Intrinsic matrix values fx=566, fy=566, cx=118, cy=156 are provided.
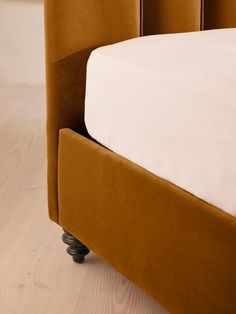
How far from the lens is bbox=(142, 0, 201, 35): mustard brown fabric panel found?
4.38ft

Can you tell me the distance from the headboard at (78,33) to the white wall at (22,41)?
194 centimetres

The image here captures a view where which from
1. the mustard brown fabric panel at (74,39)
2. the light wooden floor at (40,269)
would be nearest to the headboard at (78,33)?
the mustard brown fabric panel at (74,39)

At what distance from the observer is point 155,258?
3.41ft

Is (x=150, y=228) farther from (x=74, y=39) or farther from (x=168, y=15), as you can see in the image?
(x=168, y=15)

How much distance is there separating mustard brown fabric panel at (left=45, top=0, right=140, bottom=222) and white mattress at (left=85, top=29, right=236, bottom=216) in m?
0.06

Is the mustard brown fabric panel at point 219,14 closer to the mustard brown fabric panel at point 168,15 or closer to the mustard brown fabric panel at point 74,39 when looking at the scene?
the mustard brown fabric panel at point 168,15

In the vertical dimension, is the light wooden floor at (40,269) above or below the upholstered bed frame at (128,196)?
below

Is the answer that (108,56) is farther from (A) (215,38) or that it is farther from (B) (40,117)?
(B) (40,117)

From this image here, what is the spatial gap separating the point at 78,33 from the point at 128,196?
38 centimetres

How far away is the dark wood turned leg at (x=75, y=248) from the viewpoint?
137 cm

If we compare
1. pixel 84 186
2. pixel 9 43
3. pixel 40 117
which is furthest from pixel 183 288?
pixel 9 43

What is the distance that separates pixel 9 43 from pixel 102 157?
7.57 feet

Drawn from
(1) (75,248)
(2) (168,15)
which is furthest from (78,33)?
(1) (75,248)

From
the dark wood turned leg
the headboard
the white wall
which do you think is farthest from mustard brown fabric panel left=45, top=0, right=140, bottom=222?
the white wall
